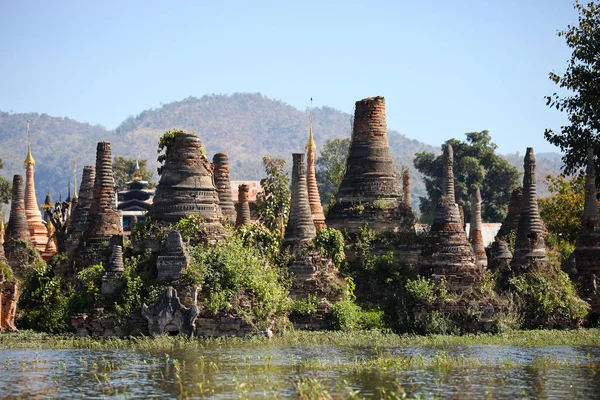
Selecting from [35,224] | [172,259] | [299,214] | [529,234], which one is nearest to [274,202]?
[299,214]

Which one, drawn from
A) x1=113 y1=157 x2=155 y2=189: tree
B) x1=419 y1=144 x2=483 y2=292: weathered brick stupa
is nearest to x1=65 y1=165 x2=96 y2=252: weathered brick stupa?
x1=419 y1=144 x2=483 y2=292: weathered brick stupa

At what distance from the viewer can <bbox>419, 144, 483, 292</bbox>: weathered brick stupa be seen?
37.8 meters

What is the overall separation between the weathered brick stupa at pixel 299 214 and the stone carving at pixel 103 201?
5.74m

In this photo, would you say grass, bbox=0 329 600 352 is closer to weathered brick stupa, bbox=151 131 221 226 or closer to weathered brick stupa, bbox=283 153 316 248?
weathered brick stupa, bbox=283 153 316 248

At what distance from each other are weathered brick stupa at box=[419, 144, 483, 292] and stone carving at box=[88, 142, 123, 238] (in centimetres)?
1024

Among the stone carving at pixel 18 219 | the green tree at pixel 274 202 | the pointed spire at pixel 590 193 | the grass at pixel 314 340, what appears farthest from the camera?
the green tree at pixel 274 202

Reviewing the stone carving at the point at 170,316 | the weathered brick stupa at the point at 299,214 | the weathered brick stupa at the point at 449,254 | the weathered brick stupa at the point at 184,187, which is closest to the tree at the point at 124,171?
the weathered brick stupa at the point at 299,214

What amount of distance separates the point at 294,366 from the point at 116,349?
21.2ft

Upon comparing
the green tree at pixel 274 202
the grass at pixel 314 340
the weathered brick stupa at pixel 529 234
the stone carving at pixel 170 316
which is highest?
the green tree at pixel 274 202

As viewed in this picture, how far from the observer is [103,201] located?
40.0 meters

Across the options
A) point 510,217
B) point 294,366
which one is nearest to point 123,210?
point 510,217

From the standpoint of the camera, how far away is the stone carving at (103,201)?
39.7 metres

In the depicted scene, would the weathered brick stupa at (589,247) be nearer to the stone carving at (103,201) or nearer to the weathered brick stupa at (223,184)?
the weathered brick stupa at (223,184)

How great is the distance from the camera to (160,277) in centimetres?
3578
